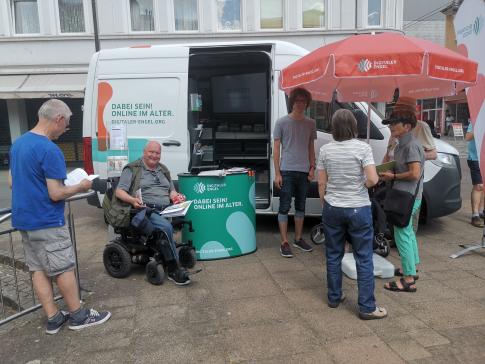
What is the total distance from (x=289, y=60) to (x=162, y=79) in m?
1.71

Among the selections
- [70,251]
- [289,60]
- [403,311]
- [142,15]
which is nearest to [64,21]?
[142,15]

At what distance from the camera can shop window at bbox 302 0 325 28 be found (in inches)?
582

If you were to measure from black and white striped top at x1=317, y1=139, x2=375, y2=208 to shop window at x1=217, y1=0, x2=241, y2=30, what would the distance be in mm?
12560

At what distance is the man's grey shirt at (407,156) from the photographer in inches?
145

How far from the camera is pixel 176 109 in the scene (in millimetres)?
5715

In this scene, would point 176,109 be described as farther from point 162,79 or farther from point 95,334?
point 95,334

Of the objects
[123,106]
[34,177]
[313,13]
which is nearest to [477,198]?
[123,106]

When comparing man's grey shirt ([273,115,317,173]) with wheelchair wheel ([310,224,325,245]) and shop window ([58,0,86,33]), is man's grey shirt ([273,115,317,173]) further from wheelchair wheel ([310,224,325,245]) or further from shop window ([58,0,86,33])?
shop window ([58,0,86,33])

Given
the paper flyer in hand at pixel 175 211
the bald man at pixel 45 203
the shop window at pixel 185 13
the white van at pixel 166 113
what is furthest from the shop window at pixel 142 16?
the bald man at pixel 45 203

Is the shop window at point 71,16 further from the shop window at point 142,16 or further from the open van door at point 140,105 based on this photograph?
the open van door at point 140,105

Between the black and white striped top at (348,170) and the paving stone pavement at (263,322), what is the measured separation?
965mm

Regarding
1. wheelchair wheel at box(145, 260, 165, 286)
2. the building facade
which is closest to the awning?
the building facade

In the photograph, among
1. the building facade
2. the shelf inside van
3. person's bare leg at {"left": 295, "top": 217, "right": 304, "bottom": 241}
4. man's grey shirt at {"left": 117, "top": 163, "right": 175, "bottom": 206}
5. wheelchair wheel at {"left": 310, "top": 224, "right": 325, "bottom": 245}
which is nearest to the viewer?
man's grey shirt at {"left": 117, "top": 163, "right": 175, "bottom": 206}

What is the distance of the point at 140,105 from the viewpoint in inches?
227
